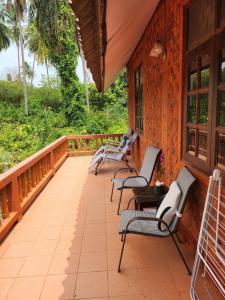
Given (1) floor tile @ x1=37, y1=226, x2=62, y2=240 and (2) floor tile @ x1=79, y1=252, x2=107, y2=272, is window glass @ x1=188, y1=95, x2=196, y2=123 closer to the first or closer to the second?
(2) floor tile @ x1=79, y1=252, x2=107, y2=272

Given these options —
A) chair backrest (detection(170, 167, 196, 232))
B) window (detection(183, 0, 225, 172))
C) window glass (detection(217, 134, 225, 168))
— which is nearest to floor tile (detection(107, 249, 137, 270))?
chair backrest (detection(170, 167, 196, 232))

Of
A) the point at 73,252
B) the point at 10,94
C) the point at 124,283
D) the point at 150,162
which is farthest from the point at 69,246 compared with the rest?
the point at 10,94

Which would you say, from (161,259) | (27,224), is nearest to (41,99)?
(27,224)

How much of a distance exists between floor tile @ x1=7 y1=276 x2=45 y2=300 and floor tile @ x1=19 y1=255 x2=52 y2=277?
0.07m

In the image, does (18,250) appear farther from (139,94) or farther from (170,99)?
(139,94)

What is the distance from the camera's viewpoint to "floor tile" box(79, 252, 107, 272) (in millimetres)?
2387

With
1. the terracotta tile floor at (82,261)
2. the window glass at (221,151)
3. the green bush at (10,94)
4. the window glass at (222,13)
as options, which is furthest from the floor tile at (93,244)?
the green bush at (10,94)

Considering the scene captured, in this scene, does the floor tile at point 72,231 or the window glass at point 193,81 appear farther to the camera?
the floor tile at point 72,231

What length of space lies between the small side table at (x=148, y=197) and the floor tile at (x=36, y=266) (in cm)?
120

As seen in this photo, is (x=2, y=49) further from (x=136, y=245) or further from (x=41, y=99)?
(x=136, y=245)

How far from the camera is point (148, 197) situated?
3.16m

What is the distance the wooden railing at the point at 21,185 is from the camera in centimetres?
324

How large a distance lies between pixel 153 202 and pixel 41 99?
17.1m

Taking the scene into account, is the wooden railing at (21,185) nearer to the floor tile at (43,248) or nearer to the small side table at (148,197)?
the floor tile at (43,248)
